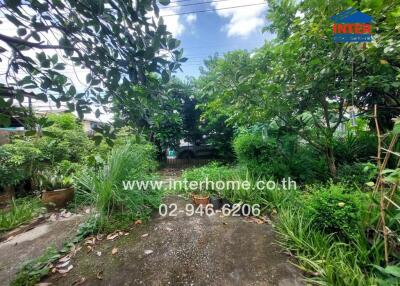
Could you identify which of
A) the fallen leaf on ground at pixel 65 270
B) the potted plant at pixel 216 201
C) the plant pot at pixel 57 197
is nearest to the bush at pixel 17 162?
the plant pot at pixel 57 197

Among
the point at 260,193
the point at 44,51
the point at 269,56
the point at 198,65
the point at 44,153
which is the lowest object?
the point at 260,193

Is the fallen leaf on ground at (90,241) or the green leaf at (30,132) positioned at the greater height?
the green leaf at (30,132)

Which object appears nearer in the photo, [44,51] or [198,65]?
[44,51]

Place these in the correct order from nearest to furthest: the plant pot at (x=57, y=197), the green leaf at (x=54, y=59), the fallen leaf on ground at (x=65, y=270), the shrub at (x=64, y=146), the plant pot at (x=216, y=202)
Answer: the green leaf at (x=54, y=59)
the fallen leaf on ground at (x=65, y=270)
the plant pot at (x=216, y=202)
the plant pot at (x=57, y=197)
the shrub at (x=64, y=146)

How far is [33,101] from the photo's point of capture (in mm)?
1268

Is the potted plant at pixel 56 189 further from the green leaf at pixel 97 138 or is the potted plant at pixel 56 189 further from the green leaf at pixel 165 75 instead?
the green leaf at pixel 165 75

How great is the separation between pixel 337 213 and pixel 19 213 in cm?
450

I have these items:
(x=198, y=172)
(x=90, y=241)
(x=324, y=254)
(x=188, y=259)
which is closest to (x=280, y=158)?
(x=198, y=172)

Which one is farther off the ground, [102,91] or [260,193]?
[102,91]

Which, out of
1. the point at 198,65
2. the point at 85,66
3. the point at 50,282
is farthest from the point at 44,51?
the point at 198,65

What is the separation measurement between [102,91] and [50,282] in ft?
6.49

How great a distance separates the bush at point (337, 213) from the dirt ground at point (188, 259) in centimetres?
54

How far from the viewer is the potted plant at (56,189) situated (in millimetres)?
3546

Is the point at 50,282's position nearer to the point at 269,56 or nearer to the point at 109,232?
the point at 109,232
